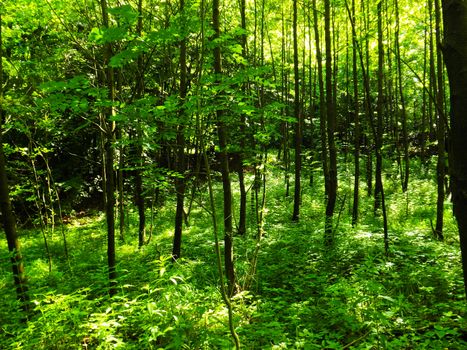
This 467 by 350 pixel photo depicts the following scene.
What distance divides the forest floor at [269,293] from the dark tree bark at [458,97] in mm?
2663

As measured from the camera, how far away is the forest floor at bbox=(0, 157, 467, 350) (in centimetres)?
421

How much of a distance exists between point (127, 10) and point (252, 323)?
4.37 metres

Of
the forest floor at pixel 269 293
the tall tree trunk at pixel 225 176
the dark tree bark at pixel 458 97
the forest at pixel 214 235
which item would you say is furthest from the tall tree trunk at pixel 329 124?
the dark tree bark at pixel 458 97

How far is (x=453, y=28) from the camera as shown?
1214 mm

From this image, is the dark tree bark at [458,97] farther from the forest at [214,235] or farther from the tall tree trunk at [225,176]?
the tall tree trunk at [225,176]

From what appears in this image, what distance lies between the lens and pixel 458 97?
1.15 m

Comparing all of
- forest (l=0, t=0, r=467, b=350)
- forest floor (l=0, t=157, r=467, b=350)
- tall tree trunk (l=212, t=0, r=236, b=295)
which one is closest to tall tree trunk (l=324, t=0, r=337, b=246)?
forest (l=0, t=0, r=467, b=350)

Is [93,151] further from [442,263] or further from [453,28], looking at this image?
[453,28]

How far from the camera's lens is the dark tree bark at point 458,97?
1.16m

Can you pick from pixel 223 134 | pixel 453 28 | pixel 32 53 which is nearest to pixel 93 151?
pixel 32 53

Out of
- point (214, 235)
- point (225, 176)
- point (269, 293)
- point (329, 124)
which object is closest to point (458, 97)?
point (214, 235)

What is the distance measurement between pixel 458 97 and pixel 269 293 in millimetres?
5711

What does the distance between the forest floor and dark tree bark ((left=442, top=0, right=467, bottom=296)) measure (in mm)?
2663

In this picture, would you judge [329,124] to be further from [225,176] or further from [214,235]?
[214,235]
